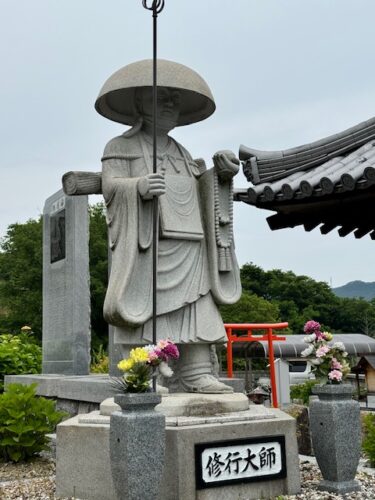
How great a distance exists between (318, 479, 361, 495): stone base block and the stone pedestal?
22 centimetres

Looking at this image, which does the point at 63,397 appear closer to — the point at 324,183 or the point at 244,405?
the point at 244,405

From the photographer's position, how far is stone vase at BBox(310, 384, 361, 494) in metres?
4.76

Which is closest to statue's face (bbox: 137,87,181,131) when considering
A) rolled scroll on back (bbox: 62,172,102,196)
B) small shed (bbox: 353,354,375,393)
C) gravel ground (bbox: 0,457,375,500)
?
rolled scroll on back (bbox: 62,172,102,196)

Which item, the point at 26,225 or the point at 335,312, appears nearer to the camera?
the point at 26,225

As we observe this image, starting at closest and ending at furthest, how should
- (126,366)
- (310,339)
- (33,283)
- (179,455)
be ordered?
(126,366), (179,455), (310,339), (33,283)

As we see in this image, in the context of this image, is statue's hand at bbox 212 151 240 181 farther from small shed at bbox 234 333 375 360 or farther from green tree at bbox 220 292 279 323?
green tree at bbox 220 292 279 323

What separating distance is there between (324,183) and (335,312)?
4409 centimetres

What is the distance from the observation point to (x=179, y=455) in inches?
169

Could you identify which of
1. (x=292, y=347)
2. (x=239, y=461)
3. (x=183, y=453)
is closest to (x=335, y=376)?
(x=239, y=461)

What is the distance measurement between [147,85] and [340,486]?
3688 mm

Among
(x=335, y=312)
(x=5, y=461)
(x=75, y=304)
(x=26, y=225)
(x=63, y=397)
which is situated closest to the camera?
(x=5, y=461)

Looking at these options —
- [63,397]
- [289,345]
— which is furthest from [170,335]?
[289,345]

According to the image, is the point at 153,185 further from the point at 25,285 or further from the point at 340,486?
the point at 25,285

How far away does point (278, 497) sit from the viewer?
4586 mm
